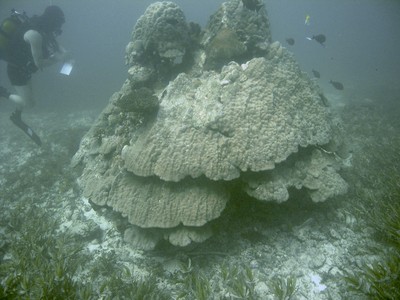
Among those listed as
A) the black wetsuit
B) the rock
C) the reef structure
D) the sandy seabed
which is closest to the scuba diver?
the black wetsuit

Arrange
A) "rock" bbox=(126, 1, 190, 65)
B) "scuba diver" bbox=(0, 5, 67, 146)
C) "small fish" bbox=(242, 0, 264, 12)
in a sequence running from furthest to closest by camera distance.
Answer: "scuba diver" bbox=(0, 5, 67, 146) → "small fish" bbox=(242, 0, 264, 12) → "rock" bbox=(126, 1, 190, 65)

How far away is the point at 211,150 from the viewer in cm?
451

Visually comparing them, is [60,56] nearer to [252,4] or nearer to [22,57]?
[22,57]

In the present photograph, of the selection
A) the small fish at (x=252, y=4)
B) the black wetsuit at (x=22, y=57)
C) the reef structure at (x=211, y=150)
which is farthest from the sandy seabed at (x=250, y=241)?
the small fish at (x=252, y=4)

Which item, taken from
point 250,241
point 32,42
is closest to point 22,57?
point 32,42

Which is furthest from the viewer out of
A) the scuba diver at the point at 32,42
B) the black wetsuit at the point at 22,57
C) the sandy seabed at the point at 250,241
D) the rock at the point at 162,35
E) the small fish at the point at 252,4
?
the black wetsuit at the point at 22,57

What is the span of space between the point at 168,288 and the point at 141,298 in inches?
Answer: 20.3

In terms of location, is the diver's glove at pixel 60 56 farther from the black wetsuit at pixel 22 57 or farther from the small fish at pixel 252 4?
the small fish at pixel 252 4

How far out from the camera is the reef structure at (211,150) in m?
4.50

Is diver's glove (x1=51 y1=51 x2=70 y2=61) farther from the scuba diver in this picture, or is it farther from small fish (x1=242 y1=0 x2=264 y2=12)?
small fish (x1=242 y1=0 x2=264 y2=12)

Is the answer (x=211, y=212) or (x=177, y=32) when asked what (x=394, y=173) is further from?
(x=177, y=32)

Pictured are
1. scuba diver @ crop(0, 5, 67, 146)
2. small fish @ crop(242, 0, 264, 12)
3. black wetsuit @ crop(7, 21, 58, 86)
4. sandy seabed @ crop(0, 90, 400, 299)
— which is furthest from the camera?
black wetsuit @ crop(7, 21, 58, 86)

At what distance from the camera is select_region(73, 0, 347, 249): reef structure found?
4.50 meters

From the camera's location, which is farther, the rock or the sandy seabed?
the rock
